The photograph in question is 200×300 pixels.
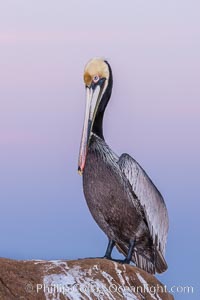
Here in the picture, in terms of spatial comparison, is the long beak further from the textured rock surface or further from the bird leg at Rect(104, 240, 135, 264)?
the textured rock surface

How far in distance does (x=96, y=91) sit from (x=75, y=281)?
96.1 inches

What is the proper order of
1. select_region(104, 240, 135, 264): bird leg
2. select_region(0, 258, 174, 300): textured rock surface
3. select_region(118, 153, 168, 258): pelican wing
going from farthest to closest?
select_region(118, 153, 168, 258): pelican wing
select_region(104, 240, 135, 264): bird leg
select_region(0, 258, 174, 300): textured rock surface

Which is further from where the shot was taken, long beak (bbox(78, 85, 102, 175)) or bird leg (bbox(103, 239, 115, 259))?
long beak (bbox(78, 85, 102, 175))

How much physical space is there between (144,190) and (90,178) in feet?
2.22

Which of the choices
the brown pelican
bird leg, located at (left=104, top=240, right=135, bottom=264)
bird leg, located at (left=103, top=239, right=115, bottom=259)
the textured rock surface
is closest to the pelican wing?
the brown pelican

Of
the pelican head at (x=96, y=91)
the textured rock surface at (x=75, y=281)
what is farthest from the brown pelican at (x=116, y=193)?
the textured rock surface at (x=75, y=281)

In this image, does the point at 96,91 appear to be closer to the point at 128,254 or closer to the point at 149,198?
the point at 149,198

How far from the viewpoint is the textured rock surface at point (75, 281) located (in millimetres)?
10266

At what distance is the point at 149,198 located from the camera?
459 inches

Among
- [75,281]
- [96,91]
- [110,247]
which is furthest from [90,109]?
[75,281]

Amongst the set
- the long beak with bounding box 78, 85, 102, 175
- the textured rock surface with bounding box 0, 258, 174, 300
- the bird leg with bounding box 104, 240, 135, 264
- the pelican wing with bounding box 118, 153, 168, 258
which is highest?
the long beak with bounding box 78, 85, 102, 175

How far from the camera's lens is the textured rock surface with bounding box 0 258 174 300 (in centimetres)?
1027

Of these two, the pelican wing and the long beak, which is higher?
the long beak

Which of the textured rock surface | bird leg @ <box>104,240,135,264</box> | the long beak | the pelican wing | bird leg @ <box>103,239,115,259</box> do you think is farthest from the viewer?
the long beak
